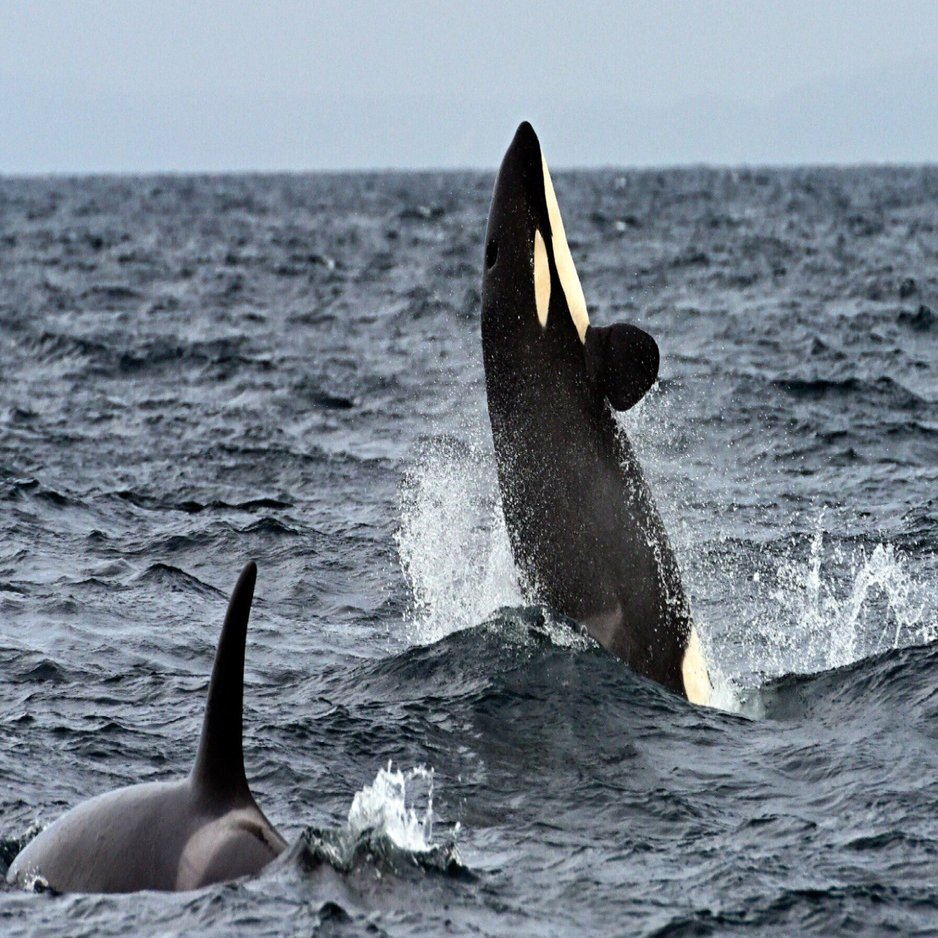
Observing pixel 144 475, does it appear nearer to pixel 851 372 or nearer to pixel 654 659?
pixel 654 659

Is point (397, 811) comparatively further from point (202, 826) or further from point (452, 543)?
point (452, 543)

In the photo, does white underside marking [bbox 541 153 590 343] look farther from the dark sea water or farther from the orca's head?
the dark sea water

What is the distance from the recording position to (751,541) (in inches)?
571

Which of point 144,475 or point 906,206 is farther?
point 906,206

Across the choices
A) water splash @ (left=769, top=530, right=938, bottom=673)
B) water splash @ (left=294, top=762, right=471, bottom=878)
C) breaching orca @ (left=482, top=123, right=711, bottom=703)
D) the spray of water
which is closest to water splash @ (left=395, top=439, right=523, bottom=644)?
the spray of water

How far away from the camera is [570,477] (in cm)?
994

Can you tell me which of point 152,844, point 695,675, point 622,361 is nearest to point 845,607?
point 695,675

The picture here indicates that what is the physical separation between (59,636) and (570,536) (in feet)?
12.4

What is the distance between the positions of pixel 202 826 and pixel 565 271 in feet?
15.4

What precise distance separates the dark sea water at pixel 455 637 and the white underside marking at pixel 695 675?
0.62 ft

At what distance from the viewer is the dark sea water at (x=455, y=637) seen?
7.03 m

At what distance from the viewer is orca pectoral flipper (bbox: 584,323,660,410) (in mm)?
9609

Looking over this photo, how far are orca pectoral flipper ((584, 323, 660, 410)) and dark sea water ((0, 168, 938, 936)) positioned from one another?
1.41 meters

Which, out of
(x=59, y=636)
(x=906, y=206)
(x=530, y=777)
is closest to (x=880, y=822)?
(x=530, y=777)
